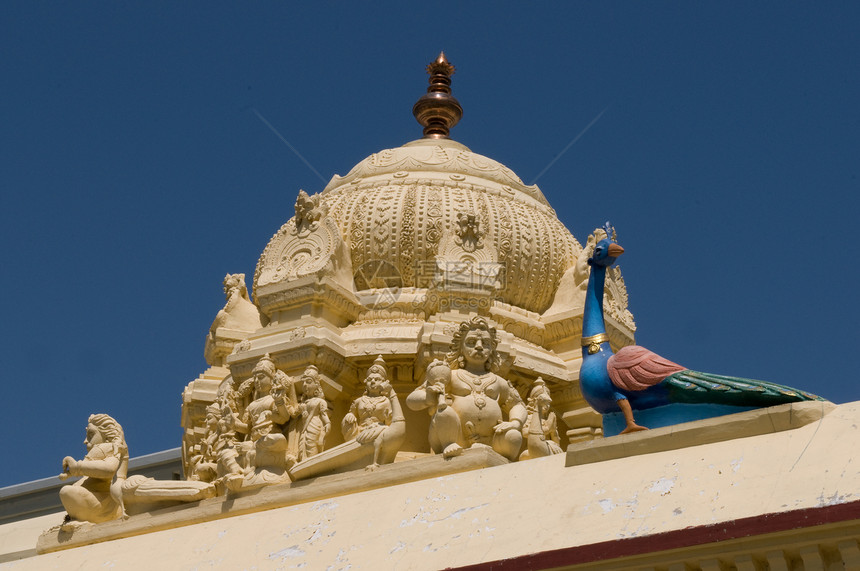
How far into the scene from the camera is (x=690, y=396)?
1574 centimetres

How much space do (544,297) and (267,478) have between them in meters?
8.18

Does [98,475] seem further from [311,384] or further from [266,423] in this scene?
[311,384]

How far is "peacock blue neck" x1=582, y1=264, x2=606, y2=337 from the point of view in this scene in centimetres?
1744

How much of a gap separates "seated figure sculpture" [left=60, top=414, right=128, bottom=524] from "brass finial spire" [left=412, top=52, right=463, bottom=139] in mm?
10003

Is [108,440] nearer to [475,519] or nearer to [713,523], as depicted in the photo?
[475,519]

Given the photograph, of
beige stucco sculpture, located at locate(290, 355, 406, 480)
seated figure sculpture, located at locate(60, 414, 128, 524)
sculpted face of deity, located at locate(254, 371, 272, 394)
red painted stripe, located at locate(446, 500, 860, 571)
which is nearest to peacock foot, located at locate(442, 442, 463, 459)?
beige stucco sculpture, located at locate(290, 355, 406, 480)

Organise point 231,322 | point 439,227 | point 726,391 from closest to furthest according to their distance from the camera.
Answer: point 726,391
point 439,227
point 231,322

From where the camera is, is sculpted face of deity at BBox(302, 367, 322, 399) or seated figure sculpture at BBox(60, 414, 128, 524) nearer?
seated figure sculpture at BBox(60, 414, 128, 524)

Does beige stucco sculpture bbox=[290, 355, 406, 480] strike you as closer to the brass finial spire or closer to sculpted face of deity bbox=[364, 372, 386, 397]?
sculpted face of deity bbox=[364, 372, 386, 397]

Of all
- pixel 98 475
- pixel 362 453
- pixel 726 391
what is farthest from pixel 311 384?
pixel 726 391

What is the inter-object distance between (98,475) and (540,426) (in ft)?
18.9

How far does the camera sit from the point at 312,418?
63.8 ft

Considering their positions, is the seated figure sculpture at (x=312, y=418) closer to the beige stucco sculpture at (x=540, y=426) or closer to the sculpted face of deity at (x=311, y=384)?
the sculpted face of deity at (x=311, y=384)

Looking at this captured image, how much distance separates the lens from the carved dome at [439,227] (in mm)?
24531
